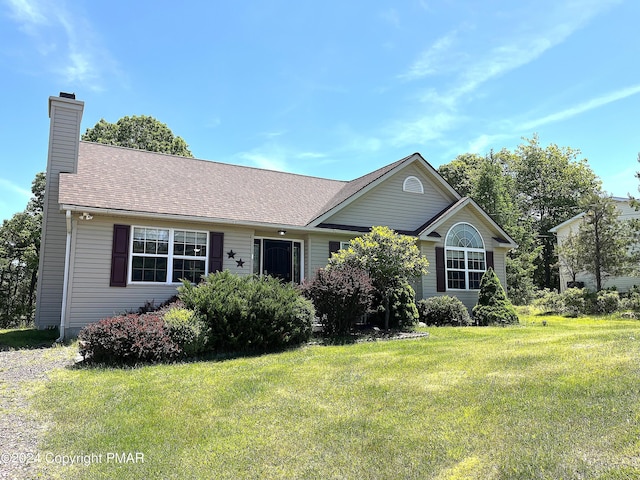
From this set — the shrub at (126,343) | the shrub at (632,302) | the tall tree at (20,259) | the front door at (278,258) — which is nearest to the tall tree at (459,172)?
the shrub at (632,302)

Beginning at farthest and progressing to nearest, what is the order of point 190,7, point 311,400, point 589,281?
point 589,281
point 190,7
point 311,400

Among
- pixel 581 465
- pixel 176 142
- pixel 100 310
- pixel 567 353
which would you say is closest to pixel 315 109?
pixel 100 310

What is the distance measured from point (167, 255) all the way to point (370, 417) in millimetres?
8948

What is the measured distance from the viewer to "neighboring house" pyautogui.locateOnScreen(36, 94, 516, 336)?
11281 millimetres

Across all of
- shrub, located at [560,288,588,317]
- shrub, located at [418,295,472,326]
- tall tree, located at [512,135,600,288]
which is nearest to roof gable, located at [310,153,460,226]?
shrub, located at [418,295,472,326]

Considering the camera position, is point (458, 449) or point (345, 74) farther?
point (345, 74)

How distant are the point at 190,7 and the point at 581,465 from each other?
481 inches

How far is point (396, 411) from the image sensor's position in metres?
4.74

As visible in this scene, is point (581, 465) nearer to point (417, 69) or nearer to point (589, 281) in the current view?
point (417, 69)

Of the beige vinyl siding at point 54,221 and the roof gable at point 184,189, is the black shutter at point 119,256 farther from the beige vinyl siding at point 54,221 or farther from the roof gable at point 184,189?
the beige vinyl siding at point 54,221

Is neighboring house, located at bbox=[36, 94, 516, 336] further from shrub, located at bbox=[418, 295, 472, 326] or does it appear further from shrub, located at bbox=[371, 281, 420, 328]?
shrub, located at bbox=[371, 281, 420, 328]

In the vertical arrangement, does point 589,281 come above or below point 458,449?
above

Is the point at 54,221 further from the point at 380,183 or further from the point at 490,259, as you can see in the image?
the point at 490,259

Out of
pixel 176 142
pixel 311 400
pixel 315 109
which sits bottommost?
pixel 311 400
